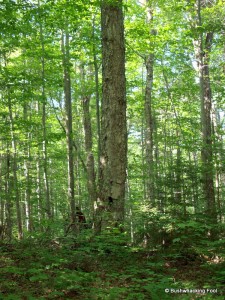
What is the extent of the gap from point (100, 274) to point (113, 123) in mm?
2976

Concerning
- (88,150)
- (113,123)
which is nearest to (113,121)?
(113,123)

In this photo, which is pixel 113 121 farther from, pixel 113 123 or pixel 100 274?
pixel 100 274

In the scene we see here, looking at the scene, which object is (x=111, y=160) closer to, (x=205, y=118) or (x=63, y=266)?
(x=63, y=266)

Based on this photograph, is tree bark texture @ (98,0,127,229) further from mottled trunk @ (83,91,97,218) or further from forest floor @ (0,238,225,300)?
mottled trunk @ (83,91,97,218)

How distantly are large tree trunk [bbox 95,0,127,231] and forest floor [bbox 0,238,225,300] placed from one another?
2.65 ft

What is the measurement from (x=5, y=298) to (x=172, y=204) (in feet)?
16.4

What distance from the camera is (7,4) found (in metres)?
6.01

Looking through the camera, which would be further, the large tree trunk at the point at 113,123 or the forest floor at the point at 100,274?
the large tree trunk at the point at 113,123

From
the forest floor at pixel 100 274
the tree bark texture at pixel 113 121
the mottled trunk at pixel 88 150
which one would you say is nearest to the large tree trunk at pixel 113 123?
the tree bark texture at pixel 113 121

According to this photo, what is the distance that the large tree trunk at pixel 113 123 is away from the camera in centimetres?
627

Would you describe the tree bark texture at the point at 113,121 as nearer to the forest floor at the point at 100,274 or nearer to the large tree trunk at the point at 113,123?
the large tree trunk at the point at 113,123

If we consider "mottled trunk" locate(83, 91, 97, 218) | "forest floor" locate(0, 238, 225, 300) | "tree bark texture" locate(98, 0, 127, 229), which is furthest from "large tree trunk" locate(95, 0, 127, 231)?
"mottled trunk" locate(83, 91, 97, 218)

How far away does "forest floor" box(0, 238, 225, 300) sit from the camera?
12.9 feet

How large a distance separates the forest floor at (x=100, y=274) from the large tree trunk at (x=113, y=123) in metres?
0.81
